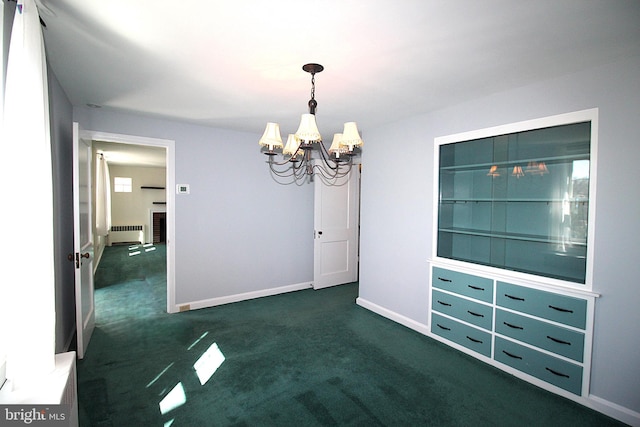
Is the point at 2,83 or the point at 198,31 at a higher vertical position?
the point at 198,31

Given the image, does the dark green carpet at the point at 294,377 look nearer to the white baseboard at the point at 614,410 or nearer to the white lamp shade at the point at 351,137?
the white baseboard at the point at 614,410

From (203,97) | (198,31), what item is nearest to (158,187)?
(203,97)

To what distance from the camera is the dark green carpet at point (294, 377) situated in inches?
83.8

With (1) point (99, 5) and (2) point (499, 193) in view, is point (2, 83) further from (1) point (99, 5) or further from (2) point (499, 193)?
(2) point (499, 193)

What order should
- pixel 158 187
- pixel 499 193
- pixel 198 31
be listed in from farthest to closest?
pixel 158 187, pixel 499 193, pixel 198 31

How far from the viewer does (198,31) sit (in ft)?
5.96

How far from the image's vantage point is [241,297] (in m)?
4.49

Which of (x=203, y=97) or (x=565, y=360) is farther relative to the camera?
(x=203, y=97)

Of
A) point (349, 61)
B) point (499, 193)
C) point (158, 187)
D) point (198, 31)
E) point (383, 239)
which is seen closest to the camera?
point (198, 31)

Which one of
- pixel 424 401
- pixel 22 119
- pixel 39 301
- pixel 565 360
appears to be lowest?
pixel 424 401

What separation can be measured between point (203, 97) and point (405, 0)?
2116mm

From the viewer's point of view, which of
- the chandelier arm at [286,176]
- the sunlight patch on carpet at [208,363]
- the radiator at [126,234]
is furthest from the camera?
the radiator at [126,234]

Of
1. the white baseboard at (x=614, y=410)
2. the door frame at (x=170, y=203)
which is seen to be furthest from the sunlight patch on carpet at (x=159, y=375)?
the white baseboard at (x=614, y=410)

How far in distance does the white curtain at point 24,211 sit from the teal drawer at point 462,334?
3.14m
